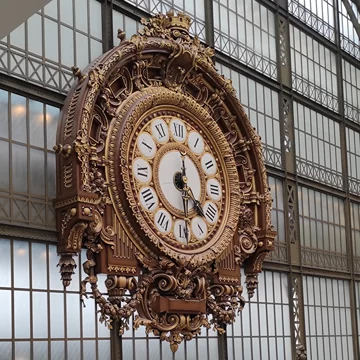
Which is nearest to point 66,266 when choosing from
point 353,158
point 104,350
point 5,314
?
point 5,314

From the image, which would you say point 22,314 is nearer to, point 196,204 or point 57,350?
point 57,350

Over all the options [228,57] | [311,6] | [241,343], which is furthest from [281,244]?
[311,6]

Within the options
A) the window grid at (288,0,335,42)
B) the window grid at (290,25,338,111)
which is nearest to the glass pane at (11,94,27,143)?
the window grid at (290,25,338,111)

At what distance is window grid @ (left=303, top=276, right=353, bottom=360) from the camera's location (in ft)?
68.3

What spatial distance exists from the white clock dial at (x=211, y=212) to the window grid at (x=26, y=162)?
132 inches

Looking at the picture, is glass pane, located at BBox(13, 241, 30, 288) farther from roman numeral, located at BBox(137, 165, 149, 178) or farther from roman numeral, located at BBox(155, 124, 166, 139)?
roman numeral, located at BBox(155, 124, 166, 139)

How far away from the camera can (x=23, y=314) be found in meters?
12.6

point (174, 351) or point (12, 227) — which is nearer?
point (12, 227)

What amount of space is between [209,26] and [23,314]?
8.56m

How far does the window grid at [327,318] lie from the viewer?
20.8 m

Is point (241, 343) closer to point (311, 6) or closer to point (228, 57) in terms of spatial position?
point (228, 57)

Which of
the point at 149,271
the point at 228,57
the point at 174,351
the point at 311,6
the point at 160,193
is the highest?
the point at 311,6

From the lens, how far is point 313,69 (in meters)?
23.1

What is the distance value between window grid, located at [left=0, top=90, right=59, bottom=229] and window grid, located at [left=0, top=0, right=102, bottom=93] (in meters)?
0.50
